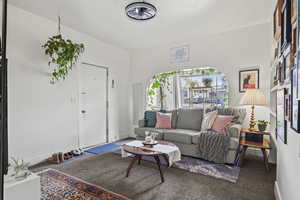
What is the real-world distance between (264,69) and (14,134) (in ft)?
15.4

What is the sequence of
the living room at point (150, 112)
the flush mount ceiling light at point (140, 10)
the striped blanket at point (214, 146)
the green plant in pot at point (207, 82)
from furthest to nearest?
the green plant in pot at point (207, 82) < the striped blanket at point (214, 146) < the flush mount ceiling light at point (140, 10) < the living room at point (150, 112)

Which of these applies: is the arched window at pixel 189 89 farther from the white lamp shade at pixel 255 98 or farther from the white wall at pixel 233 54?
the white lamp shade at pixel 255 98

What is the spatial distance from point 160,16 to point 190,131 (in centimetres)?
233

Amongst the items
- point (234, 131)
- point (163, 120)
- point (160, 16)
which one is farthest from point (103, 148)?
point (160, 16)

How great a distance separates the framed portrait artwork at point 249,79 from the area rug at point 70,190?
3.17m

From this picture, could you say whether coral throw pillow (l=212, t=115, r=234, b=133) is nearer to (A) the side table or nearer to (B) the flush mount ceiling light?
(A) the side table

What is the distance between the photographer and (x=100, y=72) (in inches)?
169

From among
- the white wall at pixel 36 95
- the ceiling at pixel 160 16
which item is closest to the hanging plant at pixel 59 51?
the white wall at pixel 36 95

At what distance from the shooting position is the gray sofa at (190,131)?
9.72 ft

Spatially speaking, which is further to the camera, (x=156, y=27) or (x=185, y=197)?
(x=156, y=27)

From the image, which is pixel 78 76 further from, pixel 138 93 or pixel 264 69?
pixel 264 69

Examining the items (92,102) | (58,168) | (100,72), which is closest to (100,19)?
(100,72)

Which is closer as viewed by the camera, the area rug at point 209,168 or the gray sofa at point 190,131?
the area rug at point 209,168

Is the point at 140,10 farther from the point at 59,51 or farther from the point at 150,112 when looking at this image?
the point at 150,112
